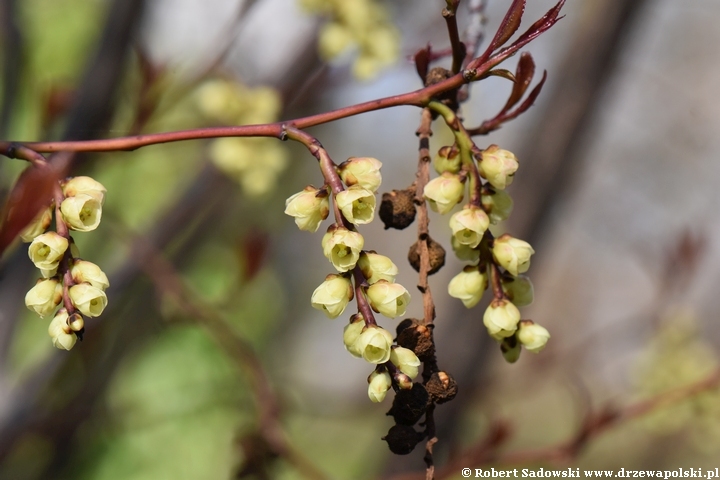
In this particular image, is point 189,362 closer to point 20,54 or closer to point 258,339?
point 258,339

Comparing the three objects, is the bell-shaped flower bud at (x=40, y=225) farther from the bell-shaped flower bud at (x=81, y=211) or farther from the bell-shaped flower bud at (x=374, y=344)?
the bell-shaped flower bud at (x=374, y=344)

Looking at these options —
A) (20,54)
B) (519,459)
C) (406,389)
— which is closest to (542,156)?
(519,459)

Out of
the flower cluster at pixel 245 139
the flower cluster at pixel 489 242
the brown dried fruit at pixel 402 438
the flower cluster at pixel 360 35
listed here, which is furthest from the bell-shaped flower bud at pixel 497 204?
the flower cluster at pixel 245 139

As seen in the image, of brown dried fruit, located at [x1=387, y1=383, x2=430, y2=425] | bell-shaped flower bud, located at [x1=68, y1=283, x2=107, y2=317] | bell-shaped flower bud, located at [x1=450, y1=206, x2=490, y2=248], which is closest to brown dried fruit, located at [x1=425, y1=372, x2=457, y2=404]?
brown dried fruit, located at [x1=387, y1=383, x2=430, y2=425]

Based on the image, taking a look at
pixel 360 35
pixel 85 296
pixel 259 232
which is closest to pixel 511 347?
pixel 85 296

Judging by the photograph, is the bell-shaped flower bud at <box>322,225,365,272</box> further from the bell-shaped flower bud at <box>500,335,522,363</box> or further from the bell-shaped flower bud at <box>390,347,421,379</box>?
the bell-shaped flower bud at <box>500,335,522,363</box>

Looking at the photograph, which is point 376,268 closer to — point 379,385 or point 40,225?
point 379,385

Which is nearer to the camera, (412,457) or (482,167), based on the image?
(482,167)
